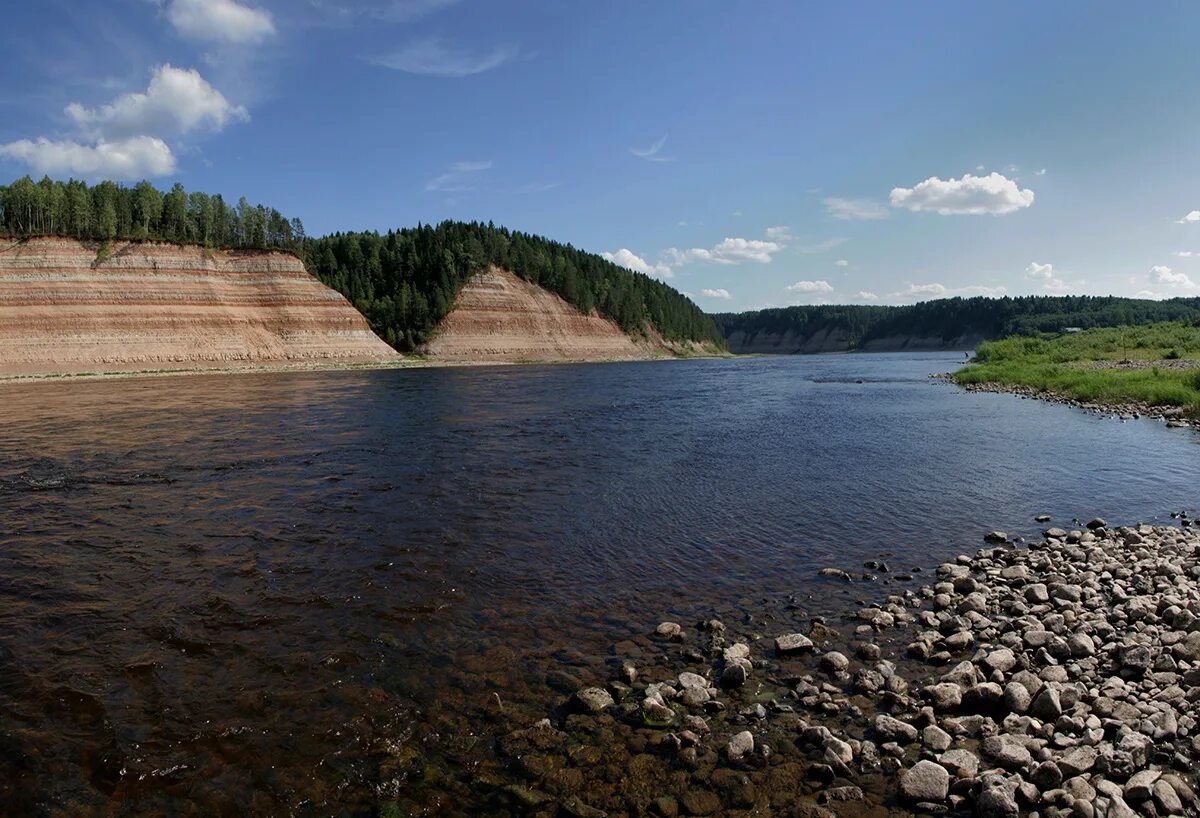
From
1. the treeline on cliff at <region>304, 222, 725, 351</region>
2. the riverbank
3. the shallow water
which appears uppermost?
the treeline on cliff at <region>304, 222, 725, 351</region>

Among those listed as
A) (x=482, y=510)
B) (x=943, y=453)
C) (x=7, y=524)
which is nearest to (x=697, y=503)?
(x=482, y=510)

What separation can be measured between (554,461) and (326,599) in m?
11.2

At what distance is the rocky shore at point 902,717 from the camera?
5156 millimetres

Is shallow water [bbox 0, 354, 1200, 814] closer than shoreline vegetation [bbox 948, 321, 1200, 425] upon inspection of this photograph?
Yes

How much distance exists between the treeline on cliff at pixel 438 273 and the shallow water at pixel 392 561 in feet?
248

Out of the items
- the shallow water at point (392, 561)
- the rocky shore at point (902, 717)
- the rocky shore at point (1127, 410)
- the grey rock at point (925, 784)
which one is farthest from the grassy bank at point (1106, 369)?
the grey rock at point (925, 784)

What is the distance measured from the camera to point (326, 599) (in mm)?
9312

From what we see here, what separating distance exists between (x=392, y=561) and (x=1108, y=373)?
46640mm

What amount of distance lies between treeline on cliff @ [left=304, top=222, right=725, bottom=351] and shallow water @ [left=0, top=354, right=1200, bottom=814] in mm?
75562

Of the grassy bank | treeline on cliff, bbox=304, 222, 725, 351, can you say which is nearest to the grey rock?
the grassy bank

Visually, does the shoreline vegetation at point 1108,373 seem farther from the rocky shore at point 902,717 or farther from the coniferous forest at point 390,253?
the coniferous forest at point 390,253

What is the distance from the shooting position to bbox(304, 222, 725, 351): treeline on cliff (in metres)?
101

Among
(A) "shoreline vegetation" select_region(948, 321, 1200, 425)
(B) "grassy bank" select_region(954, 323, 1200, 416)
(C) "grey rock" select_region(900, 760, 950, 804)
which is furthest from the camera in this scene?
(B) "grassy bank" select_region(954, 323, 1200, 416)

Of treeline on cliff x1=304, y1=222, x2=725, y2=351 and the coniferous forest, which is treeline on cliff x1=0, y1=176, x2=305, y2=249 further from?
treeline on cliff x1=304, y1=222, x2=725, y2=351
